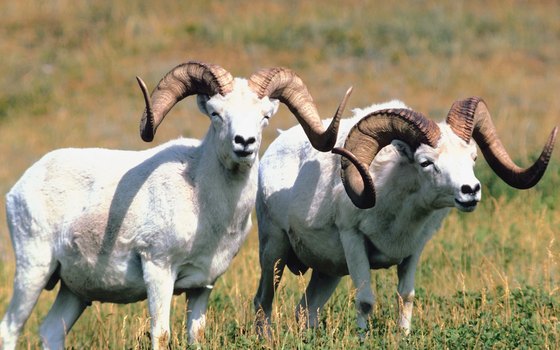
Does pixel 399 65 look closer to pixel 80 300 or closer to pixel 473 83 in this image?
pixel 473 83

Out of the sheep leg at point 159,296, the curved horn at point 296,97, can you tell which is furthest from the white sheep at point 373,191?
the sheep leg at point 159,296

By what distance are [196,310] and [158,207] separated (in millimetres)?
974

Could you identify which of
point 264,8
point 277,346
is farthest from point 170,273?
point 264,8

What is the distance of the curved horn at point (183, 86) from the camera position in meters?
10.2

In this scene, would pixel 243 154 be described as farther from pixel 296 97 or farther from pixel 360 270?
pixel 360 270

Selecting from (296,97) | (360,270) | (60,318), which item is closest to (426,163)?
(360,270)

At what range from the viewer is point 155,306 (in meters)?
10.2

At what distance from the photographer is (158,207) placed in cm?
1040

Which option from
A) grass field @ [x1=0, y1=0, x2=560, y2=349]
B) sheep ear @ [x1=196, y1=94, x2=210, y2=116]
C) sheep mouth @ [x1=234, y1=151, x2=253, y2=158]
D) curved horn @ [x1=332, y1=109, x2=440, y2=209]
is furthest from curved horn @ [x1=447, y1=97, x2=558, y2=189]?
sheep ear @ [x1=196, y1=94, x2=210, y2=116]

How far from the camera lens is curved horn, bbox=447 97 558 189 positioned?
10.7m

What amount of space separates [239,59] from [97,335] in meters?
22.8

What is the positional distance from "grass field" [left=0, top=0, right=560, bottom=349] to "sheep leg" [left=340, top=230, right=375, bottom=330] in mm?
1218

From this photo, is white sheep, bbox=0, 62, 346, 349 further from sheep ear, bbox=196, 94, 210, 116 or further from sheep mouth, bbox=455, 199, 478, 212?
sheep mouth, bbox=455, 199, 478, 212

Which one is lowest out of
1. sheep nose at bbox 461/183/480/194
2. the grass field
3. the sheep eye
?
sheep nose at bbox 461/183/480/194
